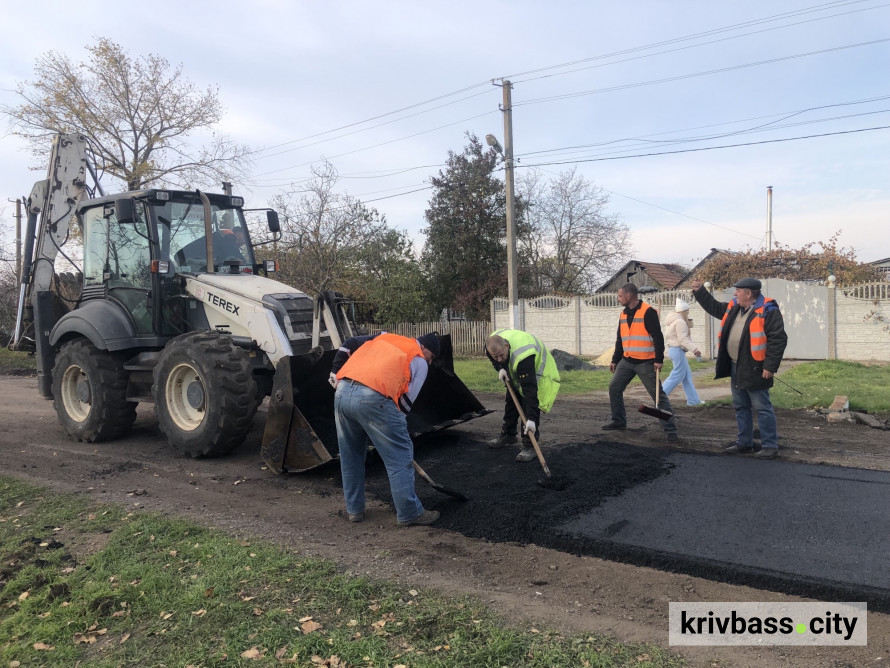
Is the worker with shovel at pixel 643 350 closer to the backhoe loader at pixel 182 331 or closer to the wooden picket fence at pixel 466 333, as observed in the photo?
the backhoe loader at pixel 182 331

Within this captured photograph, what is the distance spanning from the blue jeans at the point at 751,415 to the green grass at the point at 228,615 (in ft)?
13.0

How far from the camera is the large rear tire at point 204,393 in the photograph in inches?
253

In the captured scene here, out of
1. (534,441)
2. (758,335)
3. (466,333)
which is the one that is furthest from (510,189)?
(534,441)

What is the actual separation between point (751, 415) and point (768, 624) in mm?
3508

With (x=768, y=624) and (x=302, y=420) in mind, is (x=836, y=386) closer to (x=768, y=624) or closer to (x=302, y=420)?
(x=768, y=624)

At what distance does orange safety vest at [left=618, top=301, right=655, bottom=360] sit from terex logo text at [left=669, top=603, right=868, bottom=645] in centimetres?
403

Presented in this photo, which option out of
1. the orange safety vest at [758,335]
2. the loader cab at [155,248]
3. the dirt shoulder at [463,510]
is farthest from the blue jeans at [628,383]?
the loader cab at [155,248]

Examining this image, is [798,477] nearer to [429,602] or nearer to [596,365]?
[429,602]

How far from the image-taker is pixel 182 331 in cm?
767

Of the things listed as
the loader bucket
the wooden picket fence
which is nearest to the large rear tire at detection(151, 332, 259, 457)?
the loader bucket

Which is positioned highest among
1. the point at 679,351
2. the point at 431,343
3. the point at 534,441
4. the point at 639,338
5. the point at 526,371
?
the point at 431,343

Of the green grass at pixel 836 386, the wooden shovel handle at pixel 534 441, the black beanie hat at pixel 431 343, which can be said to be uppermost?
the black beanie hat at pixel 431 343

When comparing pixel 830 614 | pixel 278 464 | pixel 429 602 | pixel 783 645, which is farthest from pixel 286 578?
pixel 830 614

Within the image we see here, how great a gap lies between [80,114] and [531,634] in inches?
1023
